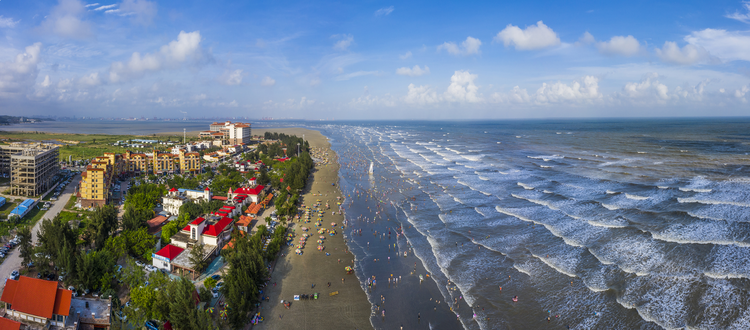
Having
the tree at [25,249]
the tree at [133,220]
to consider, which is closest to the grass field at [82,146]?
the tree at [133,220]

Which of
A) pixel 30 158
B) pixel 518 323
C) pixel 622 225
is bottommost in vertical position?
pixel 518 323

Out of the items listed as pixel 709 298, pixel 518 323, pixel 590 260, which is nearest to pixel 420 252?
pixel 518 323

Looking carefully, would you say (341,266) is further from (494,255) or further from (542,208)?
(542,208)

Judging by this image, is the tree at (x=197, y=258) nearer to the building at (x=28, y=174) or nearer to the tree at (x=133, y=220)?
the tree at (x=133, y=220)

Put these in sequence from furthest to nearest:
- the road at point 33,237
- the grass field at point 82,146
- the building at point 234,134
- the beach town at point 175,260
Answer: the building at point 234,134 < the grass field at point 82,146 < the road at point 33,237 < the beach town at point 175,260

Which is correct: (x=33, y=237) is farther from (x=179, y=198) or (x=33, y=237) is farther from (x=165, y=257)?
(x=165, y=257)

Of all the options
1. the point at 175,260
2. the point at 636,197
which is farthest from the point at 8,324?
the point at 636,197
